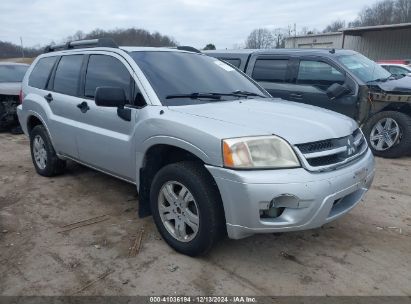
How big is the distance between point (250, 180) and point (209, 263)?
0.92 metres

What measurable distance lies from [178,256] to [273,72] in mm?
4739

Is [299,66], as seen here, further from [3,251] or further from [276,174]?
[3,251]

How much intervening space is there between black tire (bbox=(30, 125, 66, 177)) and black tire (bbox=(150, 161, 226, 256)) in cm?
255

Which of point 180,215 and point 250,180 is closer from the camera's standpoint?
point 250,180

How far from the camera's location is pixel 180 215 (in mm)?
3271

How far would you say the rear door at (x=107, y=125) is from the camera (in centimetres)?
376

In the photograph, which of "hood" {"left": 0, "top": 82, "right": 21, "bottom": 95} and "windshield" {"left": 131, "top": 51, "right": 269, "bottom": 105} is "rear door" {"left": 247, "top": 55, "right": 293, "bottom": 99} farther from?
"hood" {"left": 0, "top": 82, "right": 21, "bottom": 95}

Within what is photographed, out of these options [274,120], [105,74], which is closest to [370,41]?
[105,74]

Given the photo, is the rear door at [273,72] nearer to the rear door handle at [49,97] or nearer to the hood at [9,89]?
the rear door handle at [49,97]

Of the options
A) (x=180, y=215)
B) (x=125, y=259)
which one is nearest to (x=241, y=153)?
(x=180, y=215)

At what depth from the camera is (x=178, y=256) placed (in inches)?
131

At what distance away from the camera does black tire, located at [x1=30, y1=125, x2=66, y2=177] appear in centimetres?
524

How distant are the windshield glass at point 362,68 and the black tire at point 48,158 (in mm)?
4793

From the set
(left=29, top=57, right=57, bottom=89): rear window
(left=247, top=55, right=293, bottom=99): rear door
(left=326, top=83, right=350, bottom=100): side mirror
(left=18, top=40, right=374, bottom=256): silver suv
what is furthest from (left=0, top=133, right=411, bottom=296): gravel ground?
(left=247, top=55, right=293, bottom=99): rear door
